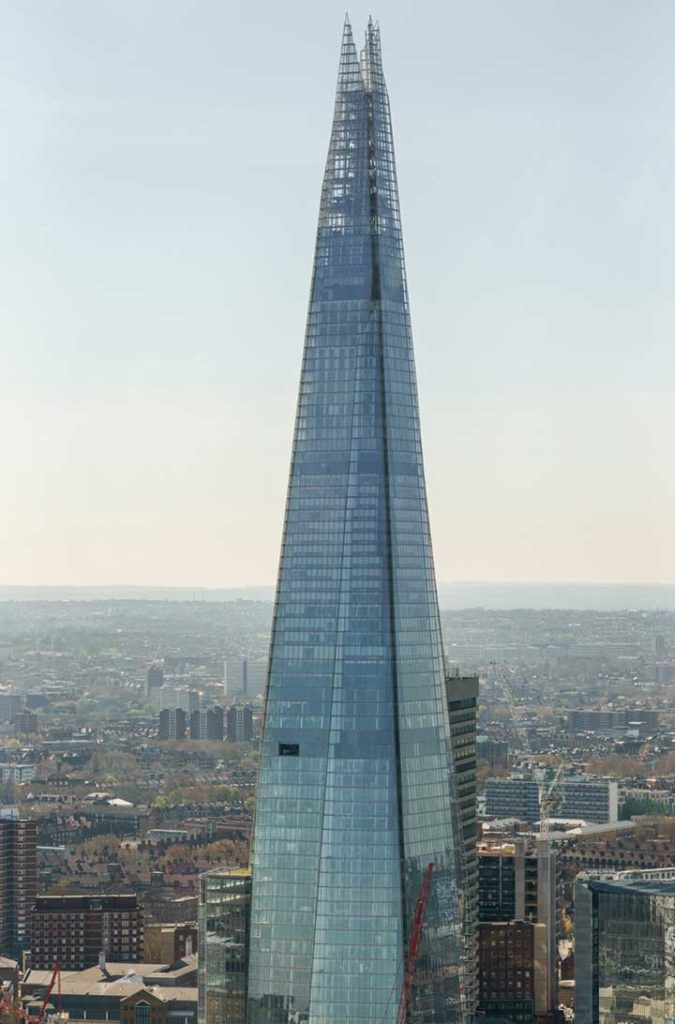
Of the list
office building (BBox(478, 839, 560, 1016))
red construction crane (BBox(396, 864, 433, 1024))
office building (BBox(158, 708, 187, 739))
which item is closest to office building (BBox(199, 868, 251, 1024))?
red construction crane (BBox(396, 864, 433, 1024))

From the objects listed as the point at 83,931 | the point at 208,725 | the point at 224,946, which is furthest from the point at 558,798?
the point at 224,946

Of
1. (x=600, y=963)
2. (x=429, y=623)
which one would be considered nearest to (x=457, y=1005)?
(x=600, y=963)

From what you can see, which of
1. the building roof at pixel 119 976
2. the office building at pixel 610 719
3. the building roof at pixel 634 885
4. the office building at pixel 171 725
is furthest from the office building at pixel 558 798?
the building roof at pixel 634 885

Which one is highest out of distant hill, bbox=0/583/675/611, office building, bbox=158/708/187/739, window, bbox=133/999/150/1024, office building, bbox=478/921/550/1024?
distant hill, bbox=0/583/675/611

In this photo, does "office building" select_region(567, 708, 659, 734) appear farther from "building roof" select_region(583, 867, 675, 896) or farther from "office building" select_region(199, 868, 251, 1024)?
"office building" select_region(199, 868, 251, 1024)

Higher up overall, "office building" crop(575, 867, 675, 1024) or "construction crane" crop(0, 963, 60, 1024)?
"office building" crop(575, 867, 675, 1024)

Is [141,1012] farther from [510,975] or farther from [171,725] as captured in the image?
[171,725]
